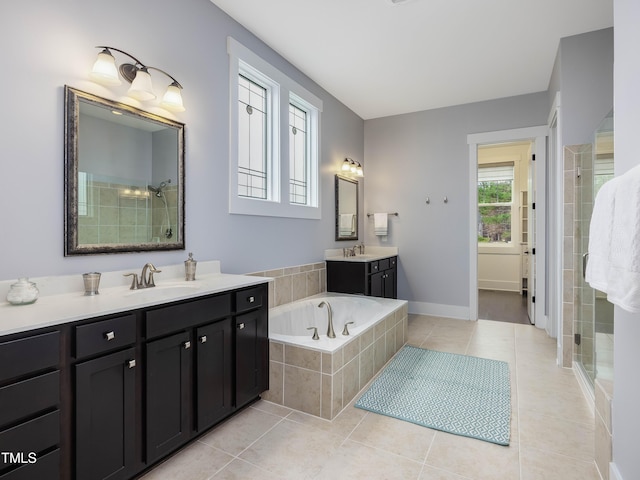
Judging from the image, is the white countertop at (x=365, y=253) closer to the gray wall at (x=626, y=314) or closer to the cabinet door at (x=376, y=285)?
the cabinet door at (x=376, y=285)

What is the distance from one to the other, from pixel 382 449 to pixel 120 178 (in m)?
2.13

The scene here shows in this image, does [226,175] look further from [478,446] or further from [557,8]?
[557,8]

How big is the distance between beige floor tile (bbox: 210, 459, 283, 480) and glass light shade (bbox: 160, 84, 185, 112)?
2.07 m

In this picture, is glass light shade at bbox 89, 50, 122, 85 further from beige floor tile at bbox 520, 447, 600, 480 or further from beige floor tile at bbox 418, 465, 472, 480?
beige floor tile at bbox 520, 447, 600, 480

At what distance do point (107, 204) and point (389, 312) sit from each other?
2373mm

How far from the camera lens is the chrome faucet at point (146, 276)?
1988mm

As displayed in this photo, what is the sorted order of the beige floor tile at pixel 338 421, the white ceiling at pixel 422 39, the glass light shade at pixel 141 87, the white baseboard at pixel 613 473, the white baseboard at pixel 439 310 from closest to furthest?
the white baseboard at pixel 613 473 → the glass light shade at pixel 141 87 → the beige floor tile at pixel 338 421 → the white ceiling at pixel 422 39 → the white baseboard at pixel 439 310

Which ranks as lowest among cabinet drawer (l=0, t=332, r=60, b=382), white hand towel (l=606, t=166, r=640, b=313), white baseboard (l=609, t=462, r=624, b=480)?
white baseboard (l=609, t=462, r=624, b=480)

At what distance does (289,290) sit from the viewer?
133 inches

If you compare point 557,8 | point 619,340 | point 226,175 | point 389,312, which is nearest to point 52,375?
point 226,175

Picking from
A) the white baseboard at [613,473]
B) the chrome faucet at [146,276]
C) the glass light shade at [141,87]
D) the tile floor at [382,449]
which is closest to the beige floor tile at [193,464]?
the tile floor at [382,449]

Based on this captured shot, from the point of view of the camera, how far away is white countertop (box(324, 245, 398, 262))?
A: 398cm

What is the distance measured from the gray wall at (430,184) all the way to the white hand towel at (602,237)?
3.11m

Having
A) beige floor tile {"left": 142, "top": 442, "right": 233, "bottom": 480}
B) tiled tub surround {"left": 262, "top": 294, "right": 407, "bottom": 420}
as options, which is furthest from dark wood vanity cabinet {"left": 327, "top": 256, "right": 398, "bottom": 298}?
beige floor tile {"left": 142, "top": 442, "right": 233, "bottom": 480}
